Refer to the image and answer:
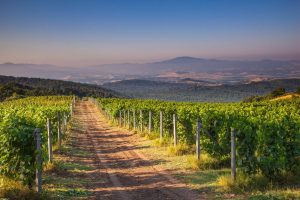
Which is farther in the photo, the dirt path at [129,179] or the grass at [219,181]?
the dirt path at [129,179]

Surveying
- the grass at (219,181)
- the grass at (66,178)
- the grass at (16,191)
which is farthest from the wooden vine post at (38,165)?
the grass at (219,181)

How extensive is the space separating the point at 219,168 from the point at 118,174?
3778 mm

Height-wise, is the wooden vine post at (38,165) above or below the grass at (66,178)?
above

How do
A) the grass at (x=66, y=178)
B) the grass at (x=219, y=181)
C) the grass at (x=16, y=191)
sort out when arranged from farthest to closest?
the grass at (x=66, y=178) < the grass at (x=219, y=181) < the grass at (x=16, y=191)

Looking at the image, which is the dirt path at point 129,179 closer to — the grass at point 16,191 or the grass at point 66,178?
the grass at point 66,178

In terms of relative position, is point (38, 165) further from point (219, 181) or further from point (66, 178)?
point (219, 181)

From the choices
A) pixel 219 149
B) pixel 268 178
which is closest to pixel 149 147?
pixel 219 149

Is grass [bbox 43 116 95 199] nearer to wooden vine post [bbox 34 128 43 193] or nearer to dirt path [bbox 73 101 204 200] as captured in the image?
dirt path [bbox 73 101 204 200]

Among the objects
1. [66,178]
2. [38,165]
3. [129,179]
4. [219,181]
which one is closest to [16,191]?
[38,165]

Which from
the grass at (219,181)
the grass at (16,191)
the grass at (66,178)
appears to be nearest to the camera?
the grass at (16,191)

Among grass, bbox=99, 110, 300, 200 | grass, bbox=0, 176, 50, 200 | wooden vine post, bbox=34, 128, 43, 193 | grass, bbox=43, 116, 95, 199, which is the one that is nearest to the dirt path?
grass, bbox=43, 116, 95, 199

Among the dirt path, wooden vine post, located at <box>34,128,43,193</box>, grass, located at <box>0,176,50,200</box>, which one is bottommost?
the dirt path

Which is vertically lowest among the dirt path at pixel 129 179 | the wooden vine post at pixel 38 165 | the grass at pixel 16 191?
the dirt path at pixel 129 179

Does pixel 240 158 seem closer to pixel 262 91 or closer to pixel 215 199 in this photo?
pixel 215 199
